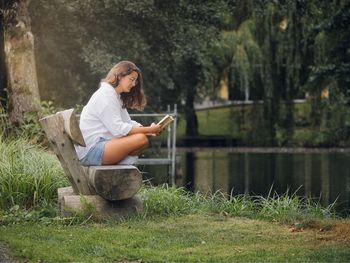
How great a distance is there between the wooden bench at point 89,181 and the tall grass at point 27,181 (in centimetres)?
80

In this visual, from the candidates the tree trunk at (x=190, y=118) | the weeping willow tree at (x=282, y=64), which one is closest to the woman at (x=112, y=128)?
the weeping willow tree at (x=282, y=64)

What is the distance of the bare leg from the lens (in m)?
8.07

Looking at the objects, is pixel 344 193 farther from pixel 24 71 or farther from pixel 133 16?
pixel 133 16

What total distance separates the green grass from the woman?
0.73 metres

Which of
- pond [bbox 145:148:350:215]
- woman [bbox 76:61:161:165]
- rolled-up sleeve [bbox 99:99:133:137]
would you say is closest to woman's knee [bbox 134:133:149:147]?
woman [bbox 76:61:161:165]

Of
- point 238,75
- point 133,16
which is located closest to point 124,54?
point 133,16

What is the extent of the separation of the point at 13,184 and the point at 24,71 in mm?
5901

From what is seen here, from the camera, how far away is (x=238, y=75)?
34.7m

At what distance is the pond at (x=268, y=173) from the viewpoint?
654 inches

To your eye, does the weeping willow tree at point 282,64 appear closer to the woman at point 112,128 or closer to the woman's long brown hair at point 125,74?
the woman's long brown hair at point 125,74

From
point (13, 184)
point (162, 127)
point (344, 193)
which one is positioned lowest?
point (344, 193)

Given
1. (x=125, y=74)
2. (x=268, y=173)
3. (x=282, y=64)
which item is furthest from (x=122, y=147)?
(x=282, y=64)

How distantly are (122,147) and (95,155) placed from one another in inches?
12.3

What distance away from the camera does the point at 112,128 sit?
8.16m
